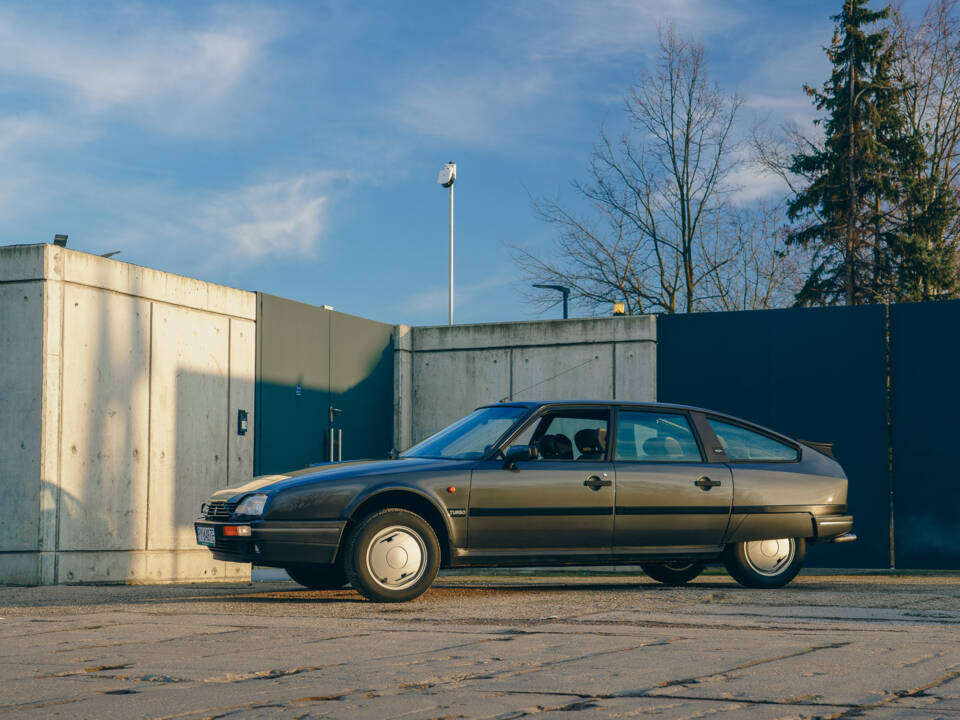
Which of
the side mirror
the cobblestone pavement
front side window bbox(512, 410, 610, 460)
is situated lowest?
the cobblestone pavement

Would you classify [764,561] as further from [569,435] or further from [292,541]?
[292,541]

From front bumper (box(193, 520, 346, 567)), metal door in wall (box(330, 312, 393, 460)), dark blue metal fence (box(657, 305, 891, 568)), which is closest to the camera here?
front bumper (box(193, 520, 346, 567))

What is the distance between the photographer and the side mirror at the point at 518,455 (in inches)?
341

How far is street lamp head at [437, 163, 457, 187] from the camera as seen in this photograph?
29375 millimetres

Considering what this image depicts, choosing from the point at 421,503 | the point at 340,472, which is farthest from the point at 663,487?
the point at 340,472

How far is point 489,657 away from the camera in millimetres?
5340

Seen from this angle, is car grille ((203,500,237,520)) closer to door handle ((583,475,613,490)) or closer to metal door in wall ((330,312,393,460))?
door handle ((583,475,613,490))

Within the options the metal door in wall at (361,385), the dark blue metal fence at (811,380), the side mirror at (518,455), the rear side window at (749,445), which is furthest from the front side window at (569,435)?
the metal door in wall at (361,385)

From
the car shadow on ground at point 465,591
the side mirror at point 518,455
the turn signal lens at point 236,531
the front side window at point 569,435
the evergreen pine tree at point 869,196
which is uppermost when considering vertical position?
the evergreen pine tree at point 869,196

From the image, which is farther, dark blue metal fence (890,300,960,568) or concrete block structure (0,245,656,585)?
dark blue metal fence (890,300,960,568)

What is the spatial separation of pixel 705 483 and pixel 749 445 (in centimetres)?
74

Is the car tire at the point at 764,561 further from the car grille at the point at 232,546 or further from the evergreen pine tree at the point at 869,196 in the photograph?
the evergreen pine tree at the point at 869,196

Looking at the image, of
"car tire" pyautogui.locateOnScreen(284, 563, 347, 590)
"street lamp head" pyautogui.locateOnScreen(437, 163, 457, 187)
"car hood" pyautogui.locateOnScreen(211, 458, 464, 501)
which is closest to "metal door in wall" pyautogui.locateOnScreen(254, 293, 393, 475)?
"car tire" pyautogui.locateOnScreen(284, 563, 347, 590)

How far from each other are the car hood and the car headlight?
7 cm
